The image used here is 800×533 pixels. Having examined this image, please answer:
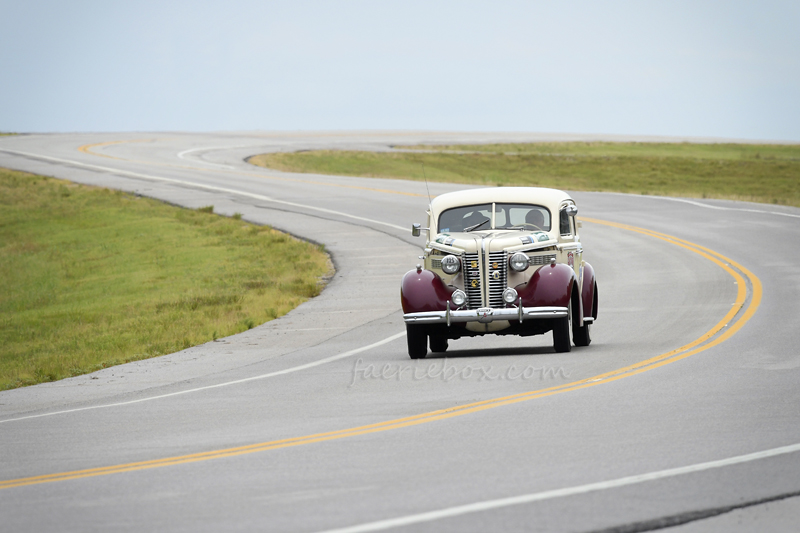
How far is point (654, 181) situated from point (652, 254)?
118ft

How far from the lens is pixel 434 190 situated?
4256 centimetres

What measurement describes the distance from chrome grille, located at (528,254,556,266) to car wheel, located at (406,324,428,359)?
1715mm

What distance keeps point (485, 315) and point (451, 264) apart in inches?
35.3

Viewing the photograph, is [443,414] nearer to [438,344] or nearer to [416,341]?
[416,341]

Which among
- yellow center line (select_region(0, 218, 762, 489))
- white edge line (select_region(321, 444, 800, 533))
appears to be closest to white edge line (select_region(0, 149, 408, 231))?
yellow center line (select_region(0, 218, 762, 489))

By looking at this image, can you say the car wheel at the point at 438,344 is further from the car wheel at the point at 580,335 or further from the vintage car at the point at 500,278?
the car wheel at the point at 580,335

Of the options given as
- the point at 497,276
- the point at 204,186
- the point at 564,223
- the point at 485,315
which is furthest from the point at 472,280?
the point at 204,186

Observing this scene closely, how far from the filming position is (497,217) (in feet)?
48.4

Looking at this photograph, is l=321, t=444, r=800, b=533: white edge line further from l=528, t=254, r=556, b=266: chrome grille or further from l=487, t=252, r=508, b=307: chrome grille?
l=528, t=254, r=556, b=266: chrome grille

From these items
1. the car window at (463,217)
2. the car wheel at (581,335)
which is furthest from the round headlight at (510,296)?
the car window at (463,217)

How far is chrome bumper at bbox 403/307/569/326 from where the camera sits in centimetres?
1323

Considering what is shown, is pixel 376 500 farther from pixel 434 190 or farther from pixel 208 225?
pixel 434 190

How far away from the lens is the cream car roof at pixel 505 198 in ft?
48.8

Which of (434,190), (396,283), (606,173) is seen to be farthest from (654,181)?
(396,283)
